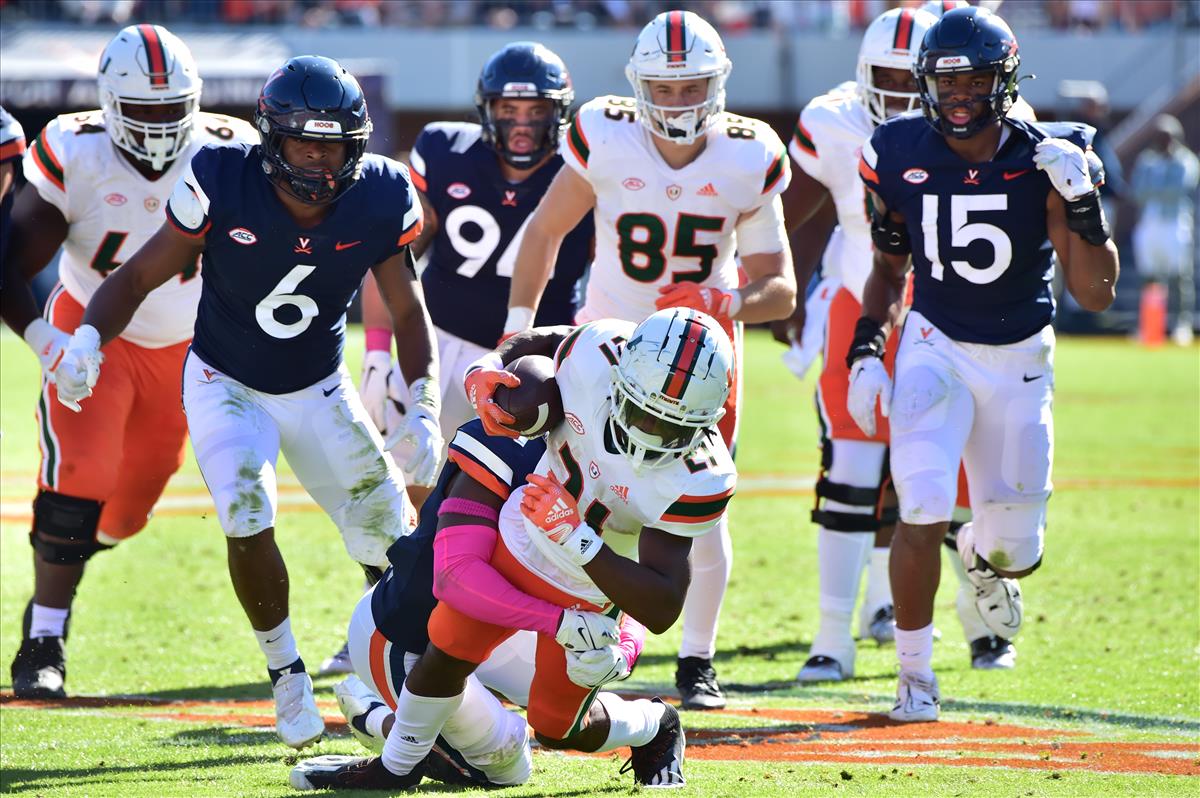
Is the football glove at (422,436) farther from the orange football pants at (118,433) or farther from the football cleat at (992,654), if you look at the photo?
the football cleat at (992,654)

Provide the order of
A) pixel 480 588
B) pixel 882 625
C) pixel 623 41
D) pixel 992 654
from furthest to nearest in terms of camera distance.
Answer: pixel 623 41
pixel 882 625
pixel 992 654
pixel 480 588

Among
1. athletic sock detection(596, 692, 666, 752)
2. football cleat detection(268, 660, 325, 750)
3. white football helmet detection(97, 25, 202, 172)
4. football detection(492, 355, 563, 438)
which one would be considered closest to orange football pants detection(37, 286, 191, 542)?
white football helmet detection(97, 25, 202, 172)

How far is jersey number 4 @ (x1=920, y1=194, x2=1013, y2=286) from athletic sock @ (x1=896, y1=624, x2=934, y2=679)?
1103 millimetres

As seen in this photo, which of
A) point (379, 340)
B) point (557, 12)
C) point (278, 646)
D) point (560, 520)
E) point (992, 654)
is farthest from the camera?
point (557, 12)

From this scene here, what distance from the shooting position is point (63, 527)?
567 cm

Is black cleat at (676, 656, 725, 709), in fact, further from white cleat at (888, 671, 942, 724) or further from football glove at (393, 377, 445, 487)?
football glove at (393, 377, 445, 487)

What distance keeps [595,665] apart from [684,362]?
72 centimetres

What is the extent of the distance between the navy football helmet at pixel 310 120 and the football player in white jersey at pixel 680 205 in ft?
3.60

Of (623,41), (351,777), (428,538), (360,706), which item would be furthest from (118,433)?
(623,41)

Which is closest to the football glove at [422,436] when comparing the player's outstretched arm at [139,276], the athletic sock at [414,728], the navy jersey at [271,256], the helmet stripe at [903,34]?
the navy jersey at [271,256]

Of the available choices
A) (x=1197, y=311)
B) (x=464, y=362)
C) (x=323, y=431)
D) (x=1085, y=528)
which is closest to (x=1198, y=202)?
(x=1197, y=311)

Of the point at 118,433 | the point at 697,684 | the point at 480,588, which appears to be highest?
the point at 480,588

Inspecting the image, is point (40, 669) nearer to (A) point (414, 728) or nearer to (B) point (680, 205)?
(A) point (414, 728)

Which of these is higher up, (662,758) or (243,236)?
(243,236)
